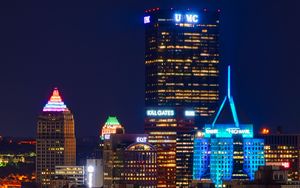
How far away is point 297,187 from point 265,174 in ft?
11.7

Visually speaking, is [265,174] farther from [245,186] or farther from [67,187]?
[67,187]

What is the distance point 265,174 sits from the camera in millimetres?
133125

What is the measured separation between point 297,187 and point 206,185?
189 feet

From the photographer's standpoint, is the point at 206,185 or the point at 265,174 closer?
the point at 265,174

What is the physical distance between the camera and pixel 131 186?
199750mm

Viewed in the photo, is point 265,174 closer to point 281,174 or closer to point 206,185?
point 281,174

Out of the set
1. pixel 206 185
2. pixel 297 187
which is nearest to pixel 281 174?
pixel 297 187

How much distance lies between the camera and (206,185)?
192250 millimetres

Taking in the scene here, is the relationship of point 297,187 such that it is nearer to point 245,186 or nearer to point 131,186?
point 245,186

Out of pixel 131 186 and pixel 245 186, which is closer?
pixel 245 186

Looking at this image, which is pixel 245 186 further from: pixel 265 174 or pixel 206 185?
pixel 206 185

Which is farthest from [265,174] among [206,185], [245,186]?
[206,185]

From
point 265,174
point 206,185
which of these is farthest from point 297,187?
point 206,185

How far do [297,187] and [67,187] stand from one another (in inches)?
2709
